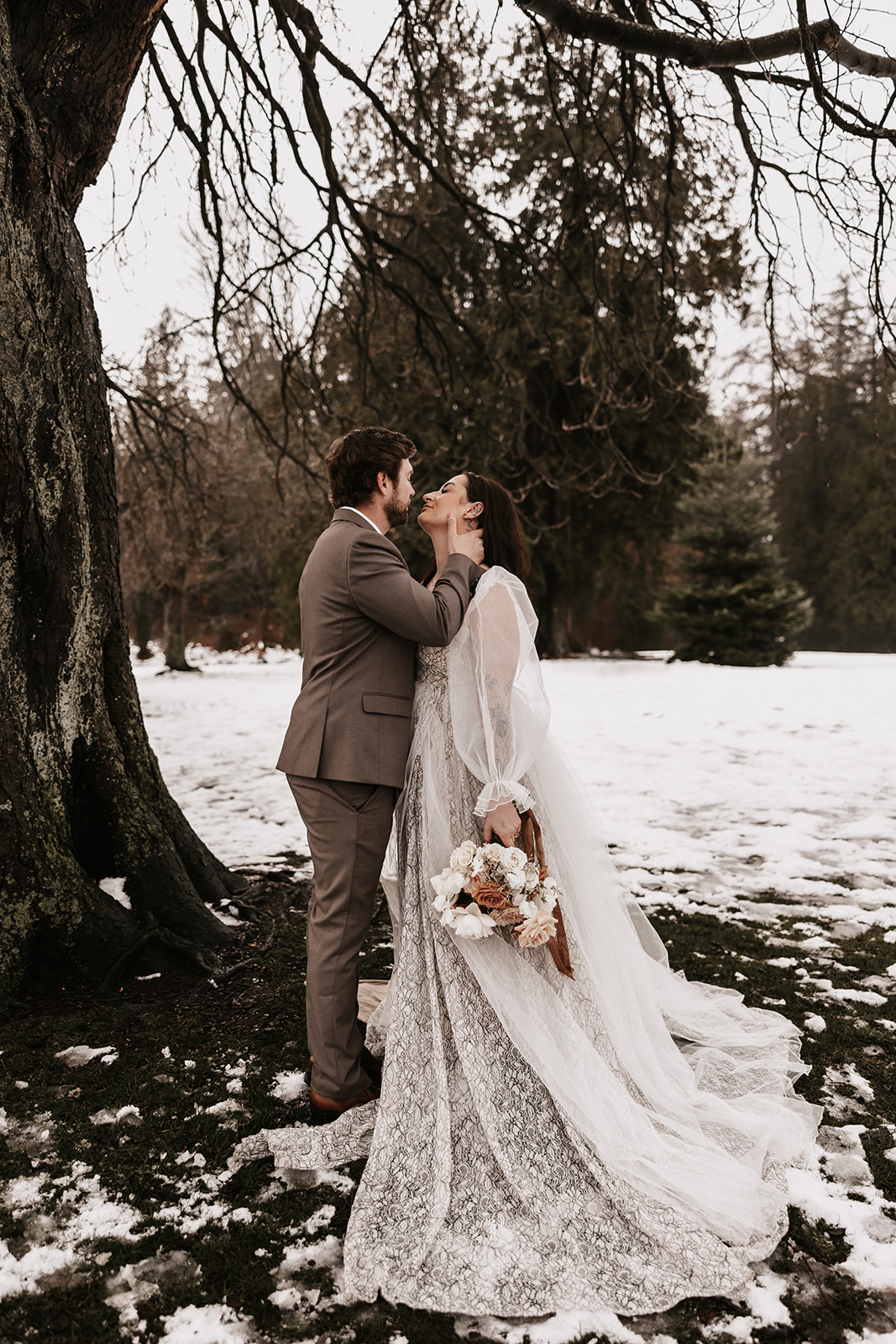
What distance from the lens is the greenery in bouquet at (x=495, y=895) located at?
241 centimetres

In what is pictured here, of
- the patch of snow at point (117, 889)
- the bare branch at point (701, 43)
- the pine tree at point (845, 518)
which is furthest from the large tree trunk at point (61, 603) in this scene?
the pine tree at point (845, 518)

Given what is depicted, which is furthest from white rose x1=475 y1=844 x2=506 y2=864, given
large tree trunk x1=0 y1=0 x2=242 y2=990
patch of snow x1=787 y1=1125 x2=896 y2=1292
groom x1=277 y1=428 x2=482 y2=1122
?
large tree trunk x1=0 y1=0 x2=242 y2=990

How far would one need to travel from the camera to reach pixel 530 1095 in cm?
239

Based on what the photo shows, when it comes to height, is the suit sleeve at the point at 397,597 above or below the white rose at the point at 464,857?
above

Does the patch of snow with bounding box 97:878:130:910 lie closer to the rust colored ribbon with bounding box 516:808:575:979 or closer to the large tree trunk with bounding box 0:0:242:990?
the large tree trunk with bounding box 0:0:242:990

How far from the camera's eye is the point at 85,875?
11.2ft

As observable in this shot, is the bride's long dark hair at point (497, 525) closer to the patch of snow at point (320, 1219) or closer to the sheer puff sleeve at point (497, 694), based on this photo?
the sheer puff sleeve at point (497, 694)

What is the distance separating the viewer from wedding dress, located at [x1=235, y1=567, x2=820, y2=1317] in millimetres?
2014

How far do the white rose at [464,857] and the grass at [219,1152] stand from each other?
0.86 meters

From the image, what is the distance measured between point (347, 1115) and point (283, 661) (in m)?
19.4

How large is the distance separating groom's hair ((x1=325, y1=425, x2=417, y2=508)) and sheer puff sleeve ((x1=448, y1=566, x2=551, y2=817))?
1.59ft

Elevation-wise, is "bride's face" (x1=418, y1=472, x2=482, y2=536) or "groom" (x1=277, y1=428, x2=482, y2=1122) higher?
"bride's face" (x1=418, y1=472, x2=482, y2=536)

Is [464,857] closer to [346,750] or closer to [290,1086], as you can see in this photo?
[346,750]

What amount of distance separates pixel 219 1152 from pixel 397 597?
1.63 m
